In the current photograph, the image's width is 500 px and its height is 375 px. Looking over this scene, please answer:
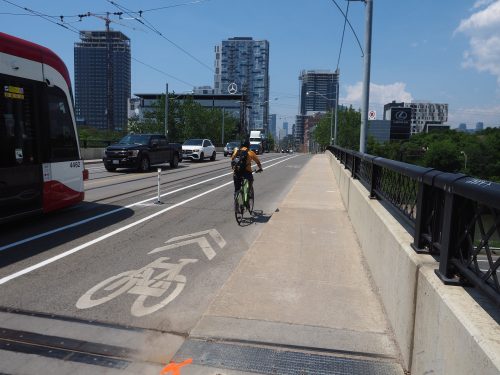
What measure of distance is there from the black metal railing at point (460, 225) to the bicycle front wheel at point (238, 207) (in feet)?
18.7

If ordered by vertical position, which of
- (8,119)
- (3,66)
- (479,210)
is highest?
(3,66)

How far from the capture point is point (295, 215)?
405 inches

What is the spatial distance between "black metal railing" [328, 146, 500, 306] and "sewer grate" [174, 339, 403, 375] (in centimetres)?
102

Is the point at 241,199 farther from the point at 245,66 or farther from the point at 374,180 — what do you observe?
the point at 245,66

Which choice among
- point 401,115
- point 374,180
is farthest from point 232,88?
point 374,180

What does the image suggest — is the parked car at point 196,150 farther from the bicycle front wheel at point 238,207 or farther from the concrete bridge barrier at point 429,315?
the concrete bridge barrier at point 429,315

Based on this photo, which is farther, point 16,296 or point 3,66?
point 3,66

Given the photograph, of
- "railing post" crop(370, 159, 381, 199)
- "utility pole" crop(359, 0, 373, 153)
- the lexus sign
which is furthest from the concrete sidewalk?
the lexus sign

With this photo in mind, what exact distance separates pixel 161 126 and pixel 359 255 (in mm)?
65350

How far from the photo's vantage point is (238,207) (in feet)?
32.1

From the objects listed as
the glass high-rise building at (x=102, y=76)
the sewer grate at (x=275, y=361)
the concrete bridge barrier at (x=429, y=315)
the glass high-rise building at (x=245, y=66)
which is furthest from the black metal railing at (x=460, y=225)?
the glass high-rise building at (x=245, y=66)

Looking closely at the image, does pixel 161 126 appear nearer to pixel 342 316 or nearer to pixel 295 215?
pixel 295 215

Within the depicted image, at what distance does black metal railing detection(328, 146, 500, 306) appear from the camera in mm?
2364

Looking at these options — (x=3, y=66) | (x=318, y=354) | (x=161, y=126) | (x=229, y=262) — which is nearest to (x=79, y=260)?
(x=229, y=262)
